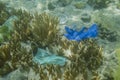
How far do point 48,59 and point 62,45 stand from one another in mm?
958

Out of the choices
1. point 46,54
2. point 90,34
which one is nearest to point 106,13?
point 90,34

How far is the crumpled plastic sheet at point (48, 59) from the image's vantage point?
6.07 m

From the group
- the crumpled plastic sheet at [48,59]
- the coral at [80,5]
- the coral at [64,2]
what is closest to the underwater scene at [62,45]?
the crumpled plastic sheet at [48,59]

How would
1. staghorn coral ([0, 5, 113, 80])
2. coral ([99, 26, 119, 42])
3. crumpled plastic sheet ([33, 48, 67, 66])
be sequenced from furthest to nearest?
coral ([99, 26, 119, 42]) → crumpled plastic sheet ([33, 48, 67, 66]) → staghorn coral ([0, 5, 113, 80])

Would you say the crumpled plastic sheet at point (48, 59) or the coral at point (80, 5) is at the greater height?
the coral at point (80, 5)

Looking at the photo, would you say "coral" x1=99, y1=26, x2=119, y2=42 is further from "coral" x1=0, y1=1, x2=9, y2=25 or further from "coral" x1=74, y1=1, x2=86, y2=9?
"coral" x1=0, y1=1, x2=9, y2=25

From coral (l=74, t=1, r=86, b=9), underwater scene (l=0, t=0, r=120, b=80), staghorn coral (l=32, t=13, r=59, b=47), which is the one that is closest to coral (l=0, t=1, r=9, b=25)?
underwater scene (l=0, t=0, r=120, b=80)

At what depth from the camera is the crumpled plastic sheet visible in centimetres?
607

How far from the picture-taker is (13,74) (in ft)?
20.2

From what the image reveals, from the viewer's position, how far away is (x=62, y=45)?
6.91 m

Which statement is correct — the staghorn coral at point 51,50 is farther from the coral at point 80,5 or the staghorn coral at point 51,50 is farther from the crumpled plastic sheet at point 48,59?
the coral at point 80,5

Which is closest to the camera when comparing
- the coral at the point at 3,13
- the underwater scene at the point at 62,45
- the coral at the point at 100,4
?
the underwater scene at the point at 62,45

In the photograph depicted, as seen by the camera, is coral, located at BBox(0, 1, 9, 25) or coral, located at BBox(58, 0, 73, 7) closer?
coral, located at BBox(0, 1, 9, 25)

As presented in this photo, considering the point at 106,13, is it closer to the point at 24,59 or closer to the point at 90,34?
the point at 90,34
